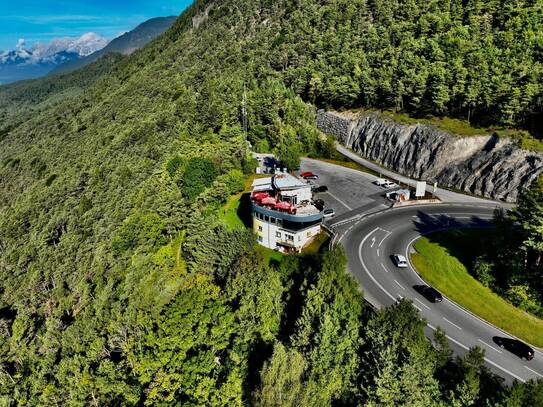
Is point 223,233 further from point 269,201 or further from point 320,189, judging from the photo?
point 320,189

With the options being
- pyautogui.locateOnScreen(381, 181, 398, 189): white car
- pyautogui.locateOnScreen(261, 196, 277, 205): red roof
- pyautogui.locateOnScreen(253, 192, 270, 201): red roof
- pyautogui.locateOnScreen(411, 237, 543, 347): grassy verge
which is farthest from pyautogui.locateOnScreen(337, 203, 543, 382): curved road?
pyautogui.locateOnScreen(253, 192, 270, 201): red roof

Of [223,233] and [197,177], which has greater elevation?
[197,177]

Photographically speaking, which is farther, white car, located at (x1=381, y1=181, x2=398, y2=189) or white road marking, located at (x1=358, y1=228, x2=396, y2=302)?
white car, located at (x1=381, y1=181, x2=398, y2=189)

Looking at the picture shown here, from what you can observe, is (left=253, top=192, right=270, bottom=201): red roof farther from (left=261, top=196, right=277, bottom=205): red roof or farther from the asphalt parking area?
the asphalt parking area

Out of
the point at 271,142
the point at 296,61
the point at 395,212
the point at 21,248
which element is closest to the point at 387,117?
the point at 271,142

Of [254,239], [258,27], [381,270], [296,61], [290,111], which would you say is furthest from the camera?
[258,27]

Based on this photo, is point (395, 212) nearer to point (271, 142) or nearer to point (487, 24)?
point (271, 142)

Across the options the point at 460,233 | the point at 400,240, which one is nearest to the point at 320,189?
the point at 400,240
